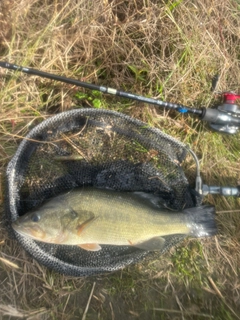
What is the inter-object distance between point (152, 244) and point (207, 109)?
3.37 ft

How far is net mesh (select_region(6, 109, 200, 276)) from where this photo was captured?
2479 mm

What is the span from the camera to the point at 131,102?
2904 mm

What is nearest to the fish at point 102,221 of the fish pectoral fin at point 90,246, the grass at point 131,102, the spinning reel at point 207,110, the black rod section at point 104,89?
the fish pectoral fin at point 90,246

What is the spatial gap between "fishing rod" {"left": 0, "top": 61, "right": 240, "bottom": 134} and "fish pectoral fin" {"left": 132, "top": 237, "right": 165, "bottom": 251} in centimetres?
92

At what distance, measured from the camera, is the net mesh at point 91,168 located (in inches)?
97.6

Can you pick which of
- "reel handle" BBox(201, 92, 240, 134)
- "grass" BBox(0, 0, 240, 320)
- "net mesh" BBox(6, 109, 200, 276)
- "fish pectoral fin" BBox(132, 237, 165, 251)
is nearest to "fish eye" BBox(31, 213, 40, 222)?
"net mesh" BBox(6, 109, 200, 276)

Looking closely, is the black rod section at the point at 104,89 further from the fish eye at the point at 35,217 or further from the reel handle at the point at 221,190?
the fish eye at the point at 35,217

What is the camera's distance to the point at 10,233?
249 centimetres

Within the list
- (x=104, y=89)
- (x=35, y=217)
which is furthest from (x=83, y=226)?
(x=104, y=89)

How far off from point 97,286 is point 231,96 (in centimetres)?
169

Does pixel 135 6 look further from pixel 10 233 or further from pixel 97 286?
pixel 97 286

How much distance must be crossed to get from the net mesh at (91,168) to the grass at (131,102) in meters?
0.26

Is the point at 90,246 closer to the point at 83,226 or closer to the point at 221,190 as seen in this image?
the point at 83,226

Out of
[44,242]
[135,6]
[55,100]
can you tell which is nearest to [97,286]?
[44,242]
